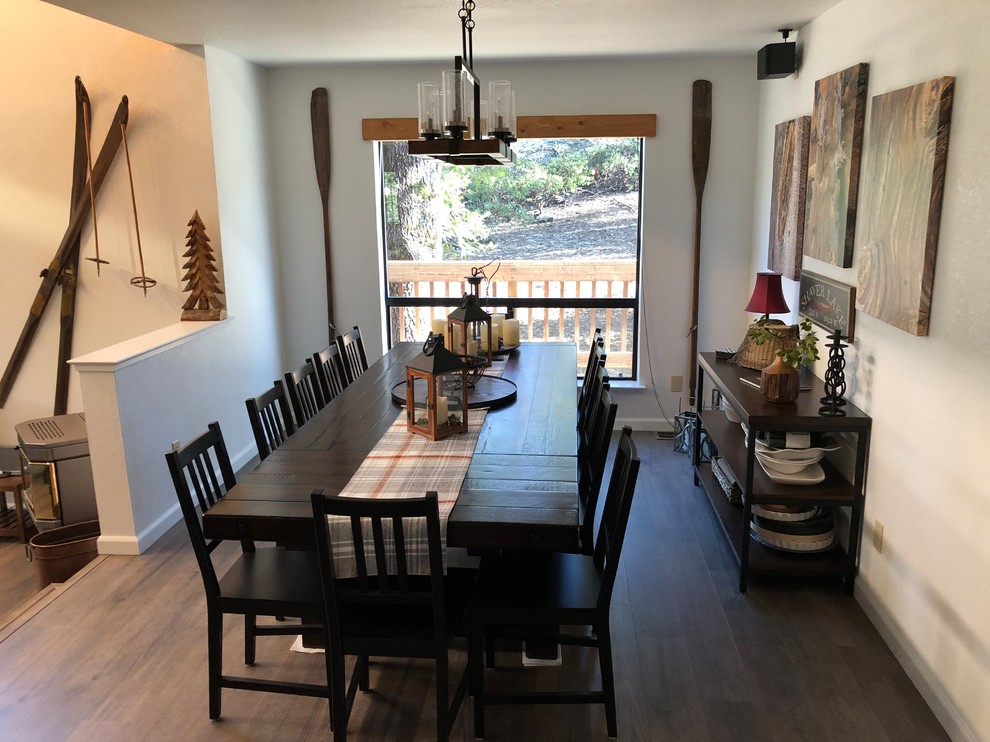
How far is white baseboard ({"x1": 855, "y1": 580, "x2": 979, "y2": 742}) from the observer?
2330 millimetres

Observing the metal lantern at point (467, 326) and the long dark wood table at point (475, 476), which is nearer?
the long dark wood table at point (475, 476)

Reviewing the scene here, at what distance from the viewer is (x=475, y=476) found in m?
2.42

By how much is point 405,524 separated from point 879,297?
1899 millimetres

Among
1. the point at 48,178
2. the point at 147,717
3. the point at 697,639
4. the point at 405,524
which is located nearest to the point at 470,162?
the point at 405,524

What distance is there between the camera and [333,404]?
10.7 ft

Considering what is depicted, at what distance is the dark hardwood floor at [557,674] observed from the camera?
2.43 m

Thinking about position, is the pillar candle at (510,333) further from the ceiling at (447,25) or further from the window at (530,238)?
the ceiling at (447,25)

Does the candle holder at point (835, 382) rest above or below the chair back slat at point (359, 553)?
above

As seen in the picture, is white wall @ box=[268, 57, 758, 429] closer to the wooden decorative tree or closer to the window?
the window

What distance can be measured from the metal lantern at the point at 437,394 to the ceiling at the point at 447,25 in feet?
5.31

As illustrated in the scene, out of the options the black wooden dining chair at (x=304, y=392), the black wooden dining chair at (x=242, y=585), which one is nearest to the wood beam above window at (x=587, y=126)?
the black wooden dining chair at (x=304, y=392)

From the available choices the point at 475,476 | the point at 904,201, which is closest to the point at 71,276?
the point at 475,476

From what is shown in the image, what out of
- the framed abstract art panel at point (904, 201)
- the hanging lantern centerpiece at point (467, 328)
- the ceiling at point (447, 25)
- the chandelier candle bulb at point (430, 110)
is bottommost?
the hanging lantern centerpiece at point (467, 328)

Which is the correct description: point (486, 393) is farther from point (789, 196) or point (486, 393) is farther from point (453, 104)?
point (789, 196)
